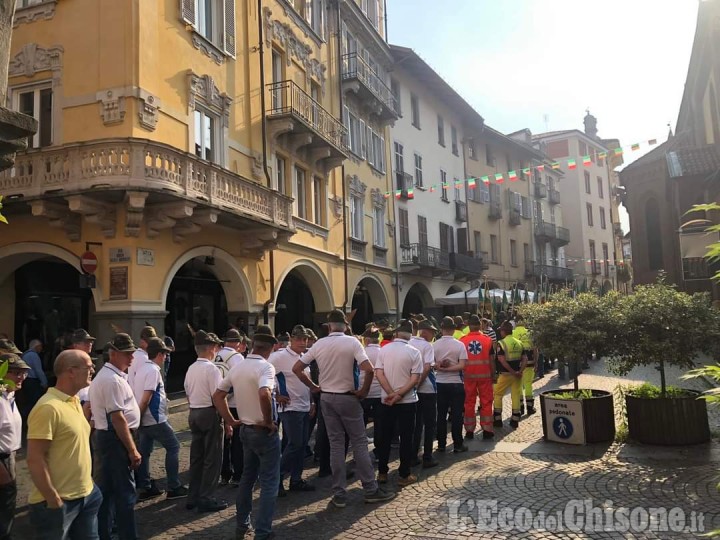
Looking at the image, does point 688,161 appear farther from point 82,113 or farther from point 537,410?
point 82,113

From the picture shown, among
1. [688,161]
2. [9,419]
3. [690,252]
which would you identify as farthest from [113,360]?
[688,161]

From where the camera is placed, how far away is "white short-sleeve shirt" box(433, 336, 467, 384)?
330 inches

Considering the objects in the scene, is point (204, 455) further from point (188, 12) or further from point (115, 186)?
A: point (188, 12)

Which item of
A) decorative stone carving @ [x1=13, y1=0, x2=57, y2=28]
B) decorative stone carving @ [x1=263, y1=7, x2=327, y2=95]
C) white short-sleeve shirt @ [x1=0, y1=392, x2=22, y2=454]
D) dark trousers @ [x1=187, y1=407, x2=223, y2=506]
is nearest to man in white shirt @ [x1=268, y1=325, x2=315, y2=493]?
dark trousers @ [x1=187, y1=407, x2=223, y2=506]

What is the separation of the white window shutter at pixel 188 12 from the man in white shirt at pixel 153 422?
31.5 ft

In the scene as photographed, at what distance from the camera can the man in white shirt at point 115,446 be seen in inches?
192

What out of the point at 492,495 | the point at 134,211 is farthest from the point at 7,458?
the point at 134,211

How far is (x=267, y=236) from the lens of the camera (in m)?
14.9

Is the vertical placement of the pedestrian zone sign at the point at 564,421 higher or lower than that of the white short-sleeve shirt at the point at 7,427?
lower

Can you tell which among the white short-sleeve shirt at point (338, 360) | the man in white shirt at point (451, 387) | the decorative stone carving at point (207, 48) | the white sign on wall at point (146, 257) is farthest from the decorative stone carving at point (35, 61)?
the man in white shirt at point (451, 387)

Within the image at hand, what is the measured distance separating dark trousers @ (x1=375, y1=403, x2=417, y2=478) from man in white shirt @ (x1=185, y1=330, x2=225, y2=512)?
5.93 feet

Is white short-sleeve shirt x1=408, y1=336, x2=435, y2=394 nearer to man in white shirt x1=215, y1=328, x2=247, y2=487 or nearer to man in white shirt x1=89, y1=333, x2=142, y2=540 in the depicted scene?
man in white shirt x1=215, y1=328, x2=247, y2=487

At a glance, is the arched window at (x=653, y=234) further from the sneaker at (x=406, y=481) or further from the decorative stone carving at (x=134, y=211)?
the sneaker at (x=406, y=481)

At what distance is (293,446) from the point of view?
6953 millimetres
